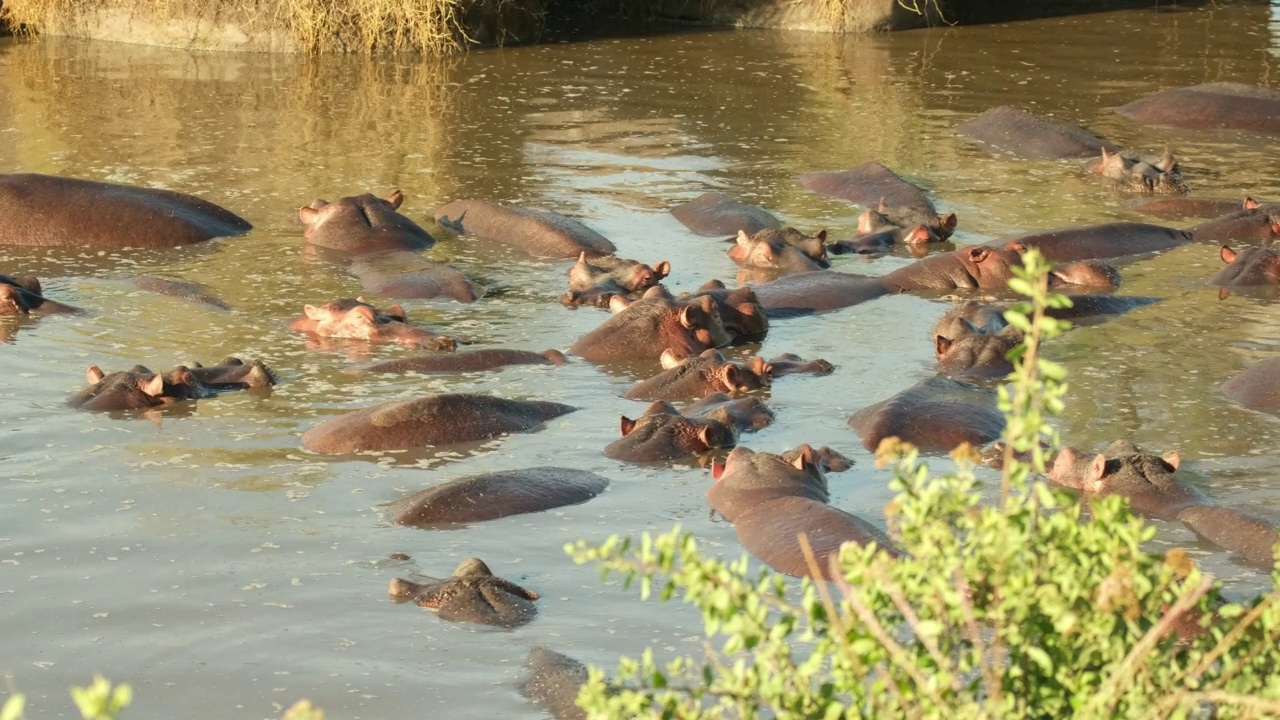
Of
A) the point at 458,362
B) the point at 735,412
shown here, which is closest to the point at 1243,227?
the point at 735,412

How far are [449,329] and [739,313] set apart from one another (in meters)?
1.22

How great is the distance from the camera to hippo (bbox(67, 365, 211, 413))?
260 inches

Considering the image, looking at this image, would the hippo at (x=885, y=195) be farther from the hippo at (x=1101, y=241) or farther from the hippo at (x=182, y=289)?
the hippo at (x=182, y=289)

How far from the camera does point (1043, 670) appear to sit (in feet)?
8.87

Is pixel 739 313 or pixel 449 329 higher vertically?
pixel 739 313

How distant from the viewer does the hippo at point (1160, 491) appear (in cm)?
521

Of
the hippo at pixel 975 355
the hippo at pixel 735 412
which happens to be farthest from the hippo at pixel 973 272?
the hippo at pixel 735 412

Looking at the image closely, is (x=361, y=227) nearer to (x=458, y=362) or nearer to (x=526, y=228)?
(x=526, y=228)

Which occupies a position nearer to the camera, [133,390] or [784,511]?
[784,511]

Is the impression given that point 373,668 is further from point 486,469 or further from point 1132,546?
point 1132,546

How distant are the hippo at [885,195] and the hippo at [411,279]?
2.30m

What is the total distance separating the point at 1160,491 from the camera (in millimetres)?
5547

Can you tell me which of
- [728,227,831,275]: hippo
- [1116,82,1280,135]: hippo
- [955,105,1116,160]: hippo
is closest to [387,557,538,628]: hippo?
[728,227,831,275]: hippo

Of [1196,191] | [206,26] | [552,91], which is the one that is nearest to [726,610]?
[1196,191]
